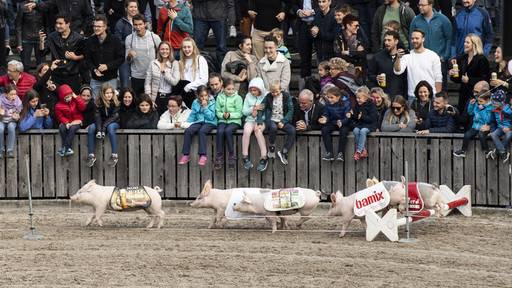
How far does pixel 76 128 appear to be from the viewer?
27172 millimetres

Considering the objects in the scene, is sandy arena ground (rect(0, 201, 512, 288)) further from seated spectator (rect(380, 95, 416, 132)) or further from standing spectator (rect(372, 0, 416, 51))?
standing spectator (rect(372, 0, 416, 51))

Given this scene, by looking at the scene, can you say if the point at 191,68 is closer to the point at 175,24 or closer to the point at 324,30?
the point at 175,24

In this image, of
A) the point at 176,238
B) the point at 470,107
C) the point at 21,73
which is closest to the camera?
the point at 176,238

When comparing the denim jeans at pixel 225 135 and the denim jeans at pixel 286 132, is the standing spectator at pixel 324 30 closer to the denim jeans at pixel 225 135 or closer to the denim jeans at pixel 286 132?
the denim jeans at pixel 286 132

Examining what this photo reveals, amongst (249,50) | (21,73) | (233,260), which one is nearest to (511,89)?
(249,50)

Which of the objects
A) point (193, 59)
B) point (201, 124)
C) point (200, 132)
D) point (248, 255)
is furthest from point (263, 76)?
point (248, 255)

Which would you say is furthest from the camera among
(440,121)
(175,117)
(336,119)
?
(175,117)

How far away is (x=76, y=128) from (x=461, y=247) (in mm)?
7190

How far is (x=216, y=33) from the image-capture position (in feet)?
96.3

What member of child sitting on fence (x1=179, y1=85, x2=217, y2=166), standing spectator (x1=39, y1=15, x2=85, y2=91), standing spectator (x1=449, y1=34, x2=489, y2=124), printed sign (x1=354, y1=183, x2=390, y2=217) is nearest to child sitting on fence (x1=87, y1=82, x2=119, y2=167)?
child sitting on fence (x1=179, y1=85, x2=217, y2=166)

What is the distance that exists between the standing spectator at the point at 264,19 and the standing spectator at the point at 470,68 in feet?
12.0

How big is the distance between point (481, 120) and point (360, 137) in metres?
1.93

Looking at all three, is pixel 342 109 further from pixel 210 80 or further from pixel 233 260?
pixel 233 260

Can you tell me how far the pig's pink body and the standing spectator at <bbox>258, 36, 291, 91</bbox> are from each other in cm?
336
